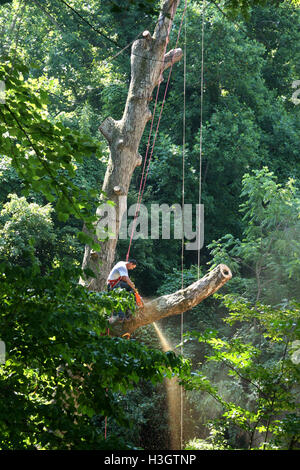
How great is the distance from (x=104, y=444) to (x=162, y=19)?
5.93 meters

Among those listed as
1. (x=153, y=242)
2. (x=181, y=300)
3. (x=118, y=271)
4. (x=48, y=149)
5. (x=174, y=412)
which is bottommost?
(x=174, y=412)

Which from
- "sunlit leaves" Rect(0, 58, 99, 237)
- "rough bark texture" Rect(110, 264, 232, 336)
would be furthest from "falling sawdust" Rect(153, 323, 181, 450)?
"sunlit leaves" Rect(0, 58, 99, 237)

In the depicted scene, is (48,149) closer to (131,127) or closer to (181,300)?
(181,300)

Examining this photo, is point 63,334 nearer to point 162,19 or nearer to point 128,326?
point 128,326

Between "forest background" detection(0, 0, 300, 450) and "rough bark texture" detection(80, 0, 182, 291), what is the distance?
46cm

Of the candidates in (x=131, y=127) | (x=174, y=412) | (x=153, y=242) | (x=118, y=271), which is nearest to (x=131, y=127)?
(x=131, y=127)

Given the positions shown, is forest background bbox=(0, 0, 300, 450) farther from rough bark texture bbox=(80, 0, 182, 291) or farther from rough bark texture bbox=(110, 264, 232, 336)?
rough bark texture bbox=(110, 264, 232, 336)

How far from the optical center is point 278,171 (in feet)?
56.3

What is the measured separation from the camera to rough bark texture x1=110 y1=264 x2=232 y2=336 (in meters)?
7.28

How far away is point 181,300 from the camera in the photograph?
744cm

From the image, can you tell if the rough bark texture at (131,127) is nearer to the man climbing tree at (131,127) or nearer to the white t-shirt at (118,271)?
the man climbing tree at (131,127)

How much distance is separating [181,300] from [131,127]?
238 centimetres

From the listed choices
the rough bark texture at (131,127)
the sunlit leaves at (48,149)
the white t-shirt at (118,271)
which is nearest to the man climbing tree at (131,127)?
the rough bark texture at (131,127)

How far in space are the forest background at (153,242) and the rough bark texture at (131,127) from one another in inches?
18.0
